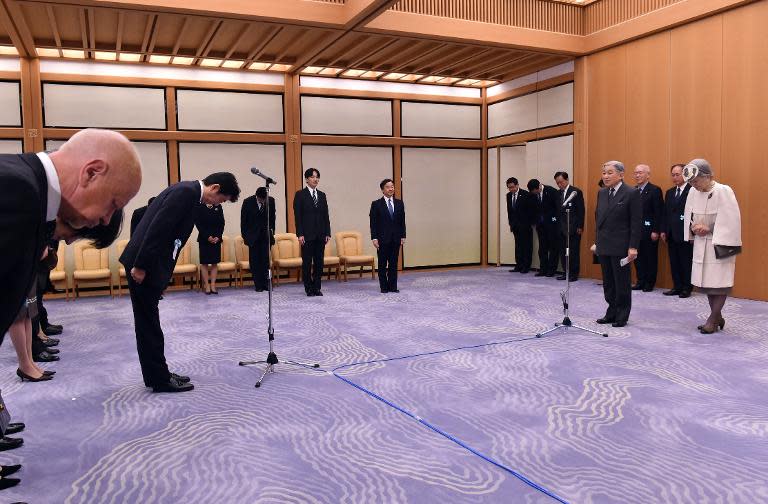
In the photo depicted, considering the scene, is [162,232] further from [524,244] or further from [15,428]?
[524,244]

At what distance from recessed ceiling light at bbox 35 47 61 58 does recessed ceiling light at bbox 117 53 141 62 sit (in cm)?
86

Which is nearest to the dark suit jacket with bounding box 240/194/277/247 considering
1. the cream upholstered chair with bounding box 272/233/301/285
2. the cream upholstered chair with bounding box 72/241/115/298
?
the cream upholstered chair with bounding box 272/233/301/285

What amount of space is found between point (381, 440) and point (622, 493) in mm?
1204

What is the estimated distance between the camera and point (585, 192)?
10047mm

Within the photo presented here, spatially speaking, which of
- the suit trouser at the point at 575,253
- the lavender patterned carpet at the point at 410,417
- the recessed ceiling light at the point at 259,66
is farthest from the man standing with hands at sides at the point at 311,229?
the suit trouser at the point at 575,253

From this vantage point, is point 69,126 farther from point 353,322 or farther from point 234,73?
point 353,322

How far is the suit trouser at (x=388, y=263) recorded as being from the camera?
8898mm

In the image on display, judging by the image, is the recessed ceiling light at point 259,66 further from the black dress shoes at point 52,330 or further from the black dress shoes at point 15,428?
the black dress shoes at point 15,428

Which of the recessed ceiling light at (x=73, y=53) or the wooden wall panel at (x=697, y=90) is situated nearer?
the wooden wall panel at (x=697, y=90)

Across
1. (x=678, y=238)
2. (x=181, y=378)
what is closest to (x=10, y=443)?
(x=181, y=378)

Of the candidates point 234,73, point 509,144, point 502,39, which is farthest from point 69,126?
point 509,144

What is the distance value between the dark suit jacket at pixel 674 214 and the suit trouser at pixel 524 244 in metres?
3.07

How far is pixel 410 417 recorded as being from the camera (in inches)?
139

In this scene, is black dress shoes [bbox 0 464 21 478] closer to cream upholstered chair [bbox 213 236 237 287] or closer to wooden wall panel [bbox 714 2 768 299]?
cream upholstered chair [bbox 213 236 237 287]
